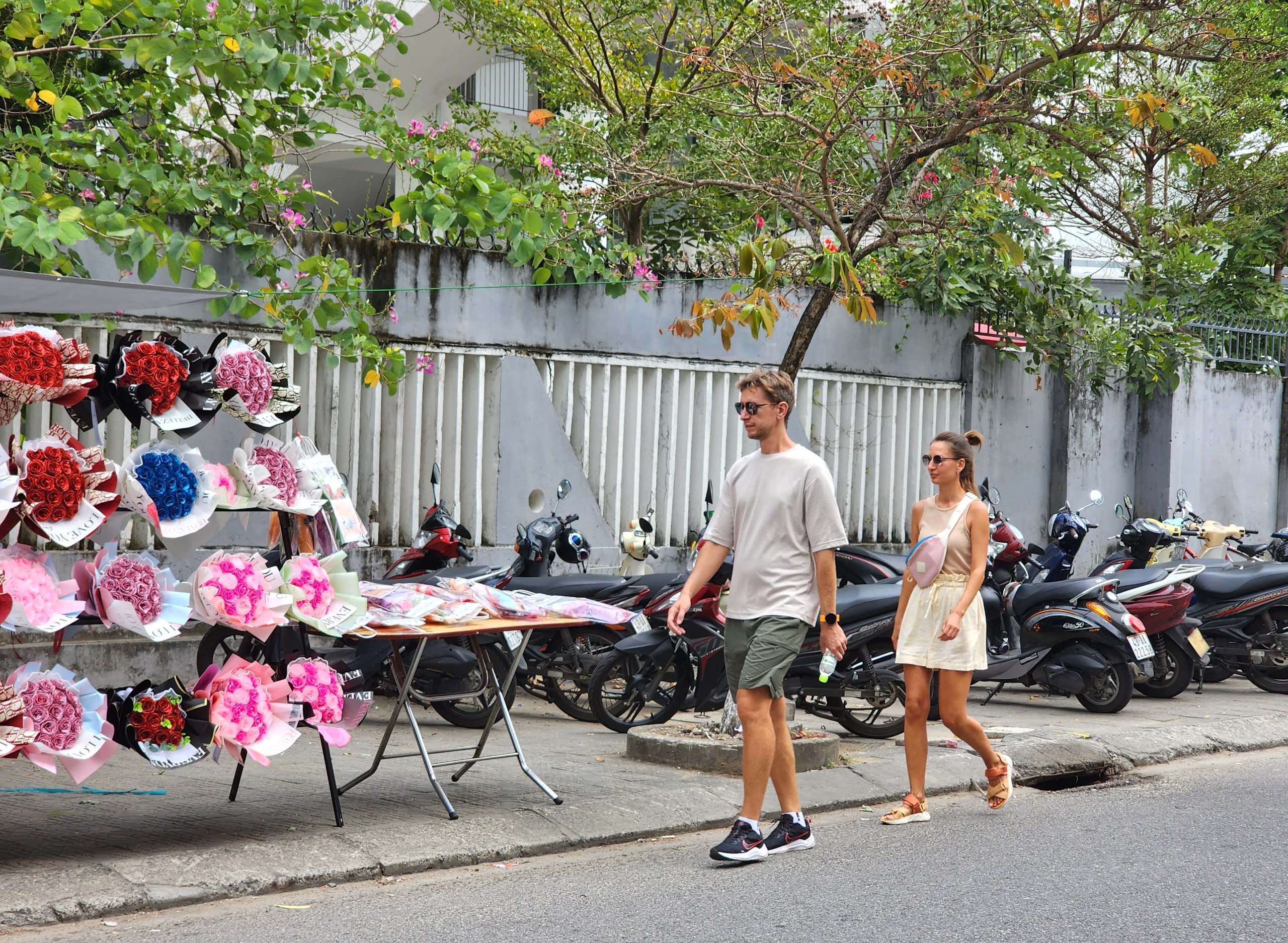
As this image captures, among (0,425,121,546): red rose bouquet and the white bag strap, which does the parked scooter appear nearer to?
the white bag strap

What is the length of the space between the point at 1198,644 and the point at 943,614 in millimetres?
4340

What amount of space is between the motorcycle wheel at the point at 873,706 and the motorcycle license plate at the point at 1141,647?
1589 millimetres

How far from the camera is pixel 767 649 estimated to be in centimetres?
516

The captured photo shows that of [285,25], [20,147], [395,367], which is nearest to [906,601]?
[395,367]

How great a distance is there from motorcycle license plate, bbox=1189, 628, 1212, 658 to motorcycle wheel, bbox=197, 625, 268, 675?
20.7ft

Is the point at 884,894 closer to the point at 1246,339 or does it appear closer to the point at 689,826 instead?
the point at 689,826

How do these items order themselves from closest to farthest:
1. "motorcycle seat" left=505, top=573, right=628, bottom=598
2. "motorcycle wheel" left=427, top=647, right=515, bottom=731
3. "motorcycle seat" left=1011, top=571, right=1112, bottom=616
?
1. "motorcycle wheel" left=427, top=647, right=515, bottom=731
2. "motorcycle seat" left=505, top=573, right=628, bottom=598
3. "motorcycle seat" left=1011, top=571, right=1112, bottom=616

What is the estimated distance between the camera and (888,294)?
1203cm

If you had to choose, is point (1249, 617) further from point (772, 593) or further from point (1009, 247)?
point (772, 593)

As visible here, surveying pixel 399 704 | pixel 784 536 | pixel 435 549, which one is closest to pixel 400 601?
pixel 399 704

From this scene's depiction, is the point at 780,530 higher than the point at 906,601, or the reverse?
the point at 780,530

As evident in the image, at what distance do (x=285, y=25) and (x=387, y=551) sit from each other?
11.9 feet

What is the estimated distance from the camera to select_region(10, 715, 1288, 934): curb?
4.50m

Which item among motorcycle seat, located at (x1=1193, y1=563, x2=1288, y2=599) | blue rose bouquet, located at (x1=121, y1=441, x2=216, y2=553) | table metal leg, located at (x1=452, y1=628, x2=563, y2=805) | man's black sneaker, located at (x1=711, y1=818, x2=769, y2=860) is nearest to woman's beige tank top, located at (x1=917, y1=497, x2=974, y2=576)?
man's black sneaker, located at (x1=711, y1=818, x2=769, y2=860)
